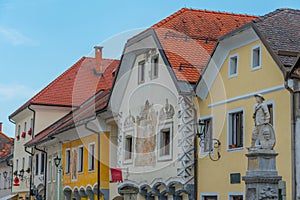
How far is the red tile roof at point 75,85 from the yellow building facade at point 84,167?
685 centimetres

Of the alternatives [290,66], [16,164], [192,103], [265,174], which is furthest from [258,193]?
[16,164]

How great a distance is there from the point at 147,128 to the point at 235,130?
618 centimetres

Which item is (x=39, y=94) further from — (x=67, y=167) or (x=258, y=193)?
(x=258, y=193)

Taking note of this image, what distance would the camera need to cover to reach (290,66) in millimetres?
19875

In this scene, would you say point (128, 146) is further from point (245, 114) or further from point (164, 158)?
point (245, 114)

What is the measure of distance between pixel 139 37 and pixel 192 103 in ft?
14.8

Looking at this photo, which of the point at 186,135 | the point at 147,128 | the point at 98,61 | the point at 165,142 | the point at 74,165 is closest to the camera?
the point at 186,135

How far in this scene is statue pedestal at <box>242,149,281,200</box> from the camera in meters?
15.9

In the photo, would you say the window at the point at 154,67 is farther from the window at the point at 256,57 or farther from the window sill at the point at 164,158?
the window at the point at 256,57

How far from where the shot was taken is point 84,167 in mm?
35562

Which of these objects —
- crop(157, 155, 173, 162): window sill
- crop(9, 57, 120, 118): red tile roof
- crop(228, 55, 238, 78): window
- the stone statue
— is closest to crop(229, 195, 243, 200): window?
crop(228, 55, 238, 78): window

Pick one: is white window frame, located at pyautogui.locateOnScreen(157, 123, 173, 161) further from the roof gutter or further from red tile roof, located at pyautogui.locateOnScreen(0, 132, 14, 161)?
red tile roof, located at pyautogui.locateOnScreen(0, 132, 14, 161)

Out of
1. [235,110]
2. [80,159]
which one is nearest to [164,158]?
[235,110]

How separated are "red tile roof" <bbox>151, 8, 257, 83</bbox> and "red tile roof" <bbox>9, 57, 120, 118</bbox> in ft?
47.0
